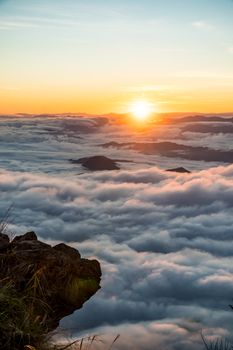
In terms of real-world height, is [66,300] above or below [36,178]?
below

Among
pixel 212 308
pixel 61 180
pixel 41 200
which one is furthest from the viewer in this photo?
pixel 61 180

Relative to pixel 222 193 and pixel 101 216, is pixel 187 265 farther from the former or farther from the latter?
pixel 222 193

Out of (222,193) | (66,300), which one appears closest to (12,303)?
(66,300)

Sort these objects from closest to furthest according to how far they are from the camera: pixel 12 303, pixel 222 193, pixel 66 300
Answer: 1. pixel 12 303
2. pixel 66 300
3. pixel 222 193

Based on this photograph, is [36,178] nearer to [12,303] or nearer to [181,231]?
[181,231]

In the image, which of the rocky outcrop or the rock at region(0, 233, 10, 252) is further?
the rocky outcrop

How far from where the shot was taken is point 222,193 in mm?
167875

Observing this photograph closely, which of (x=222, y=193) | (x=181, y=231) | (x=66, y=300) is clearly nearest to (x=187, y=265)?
(x=181, y=231)

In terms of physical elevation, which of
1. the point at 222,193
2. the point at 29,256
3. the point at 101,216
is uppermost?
the point at 222,193

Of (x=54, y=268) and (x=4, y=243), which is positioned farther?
(x=54, y=268)

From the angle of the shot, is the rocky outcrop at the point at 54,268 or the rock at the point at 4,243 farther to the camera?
the rocky outcrop at the point at 54,268

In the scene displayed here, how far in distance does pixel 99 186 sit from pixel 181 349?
452 ft

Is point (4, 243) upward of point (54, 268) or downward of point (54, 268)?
upward

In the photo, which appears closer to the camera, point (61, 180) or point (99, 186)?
point (99, 186)
